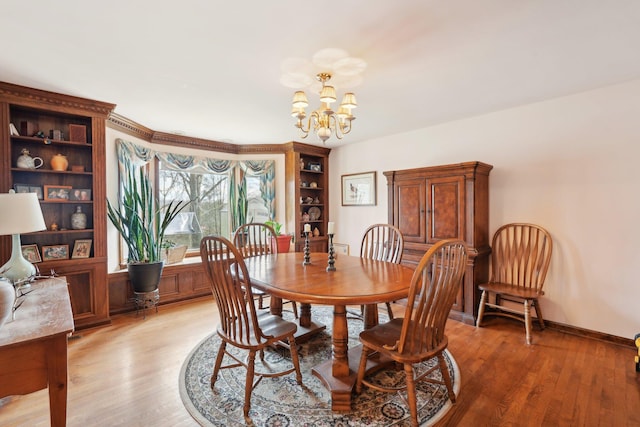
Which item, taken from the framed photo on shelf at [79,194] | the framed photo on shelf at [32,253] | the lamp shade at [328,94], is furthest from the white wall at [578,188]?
the framed photo on shelf at [32,253]

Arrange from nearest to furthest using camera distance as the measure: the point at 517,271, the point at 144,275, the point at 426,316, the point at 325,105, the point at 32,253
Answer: the point at 426,316 → the point at 325,105 → the point at 32,253 → the point at 517,271 → the point at 144,275

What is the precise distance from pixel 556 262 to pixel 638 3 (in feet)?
7.53

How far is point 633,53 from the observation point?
2.10 meters

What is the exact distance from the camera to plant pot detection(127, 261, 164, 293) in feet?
10.6

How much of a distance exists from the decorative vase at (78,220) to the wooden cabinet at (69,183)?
17mm

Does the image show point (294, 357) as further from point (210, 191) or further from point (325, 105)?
point (210, 191)

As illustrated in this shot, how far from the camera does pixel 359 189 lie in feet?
16.0

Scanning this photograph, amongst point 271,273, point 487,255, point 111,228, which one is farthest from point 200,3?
point 487,255

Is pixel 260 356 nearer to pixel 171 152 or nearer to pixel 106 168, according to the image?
pixel 106 168

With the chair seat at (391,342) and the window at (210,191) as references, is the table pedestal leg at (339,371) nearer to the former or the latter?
the chair seat at (391,342)

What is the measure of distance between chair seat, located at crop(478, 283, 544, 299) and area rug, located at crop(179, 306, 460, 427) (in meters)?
0.97

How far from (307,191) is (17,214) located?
3897 mm

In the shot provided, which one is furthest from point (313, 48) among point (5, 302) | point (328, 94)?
point (5, 302)

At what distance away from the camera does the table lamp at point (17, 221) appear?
183cm
